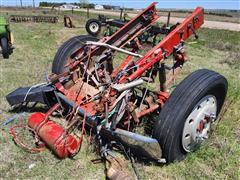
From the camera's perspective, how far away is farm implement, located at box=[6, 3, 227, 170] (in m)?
2.96

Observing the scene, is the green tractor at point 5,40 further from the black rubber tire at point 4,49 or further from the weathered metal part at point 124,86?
the weathered metal part at point 124,86

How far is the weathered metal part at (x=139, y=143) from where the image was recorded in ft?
9.55

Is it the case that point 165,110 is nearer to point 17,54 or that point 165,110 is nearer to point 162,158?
point 162,158

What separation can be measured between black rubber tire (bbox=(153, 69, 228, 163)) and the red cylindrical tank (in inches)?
35.7

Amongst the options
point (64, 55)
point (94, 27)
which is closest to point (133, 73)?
point (64, 55)

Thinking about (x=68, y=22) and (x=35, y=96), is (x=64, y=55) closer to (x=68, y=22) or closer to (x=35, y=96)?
(x=35, y=96)

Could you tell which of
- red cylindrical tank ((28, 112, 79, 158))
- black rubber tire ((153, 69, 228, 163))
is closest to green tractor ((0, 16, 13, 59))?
red cylindrical tank ((28, 112, 79, 158))

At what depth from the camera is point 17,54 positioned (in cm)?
832

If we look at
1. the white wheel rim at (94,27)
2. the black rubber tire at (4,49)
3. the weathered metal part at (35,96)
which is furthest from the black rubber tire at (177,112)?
the white wheel rim at (94,27)

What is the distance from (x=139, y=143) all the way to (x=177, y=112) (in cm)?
49

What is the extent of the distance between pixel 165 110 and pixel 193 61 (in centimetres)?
604

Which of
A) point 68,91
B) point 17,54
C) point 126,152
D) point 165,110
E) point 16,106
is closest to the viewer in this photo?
point 165,110

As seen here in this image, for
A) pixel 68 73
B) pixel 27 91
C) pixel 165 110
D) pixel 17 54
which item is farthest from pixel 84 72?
pixel 17 54

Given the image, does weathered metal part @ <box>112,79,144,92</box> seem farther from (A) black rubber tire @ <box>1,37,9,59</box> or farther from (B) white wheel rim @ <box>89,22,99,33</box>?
(B) white wheel rim @ <box>89,22,99,33</box>
